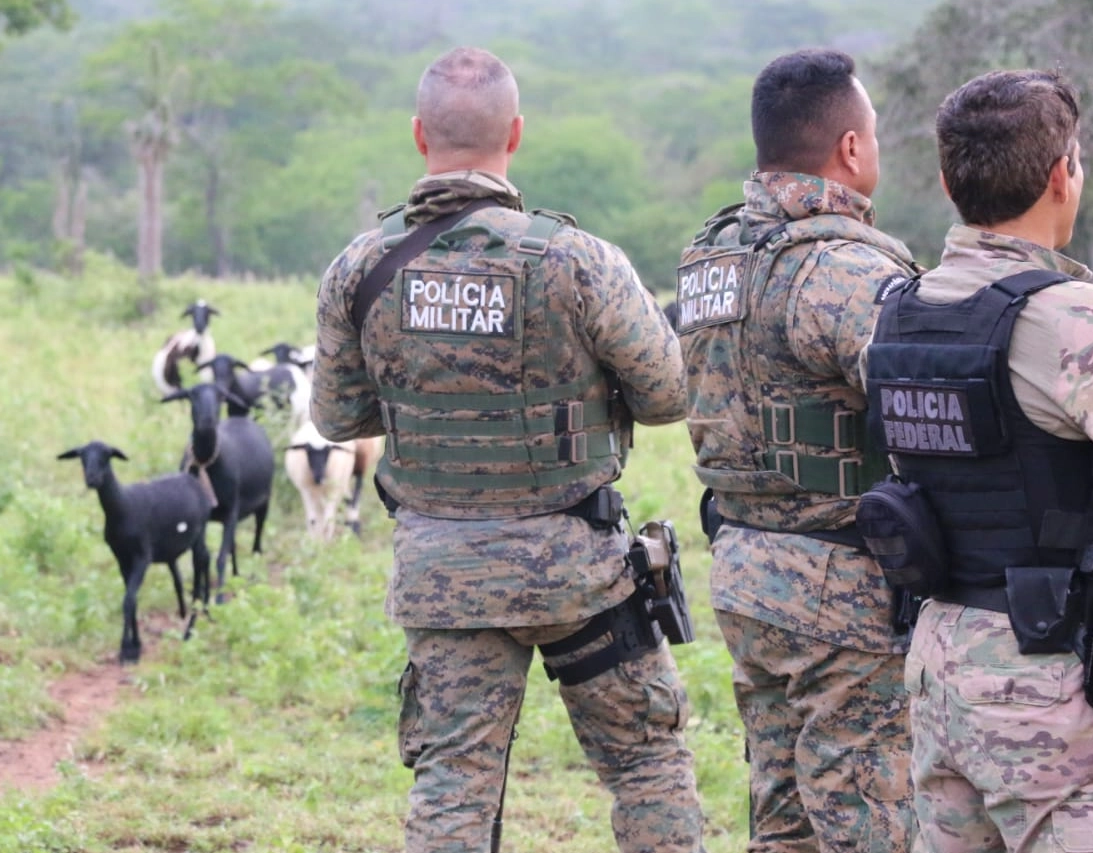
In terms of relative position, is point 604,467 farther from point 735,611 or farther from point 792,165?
point 792,165

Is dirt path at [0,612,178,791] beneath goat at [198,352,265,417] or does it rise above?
beneath

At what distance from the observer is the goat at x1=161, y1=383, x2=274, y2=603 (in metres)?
7.99

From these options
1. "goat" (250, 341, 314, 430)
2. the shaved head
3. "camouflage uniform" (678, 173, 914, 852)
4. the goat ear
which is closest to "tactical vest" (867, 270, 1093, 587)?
"camouflage uniform" (678, 173, 914, 852)

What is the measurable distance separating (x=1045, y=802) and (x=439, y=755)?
4.46 ft

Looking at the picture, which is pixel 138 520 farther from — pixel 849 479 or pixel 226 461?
pixel 849 479

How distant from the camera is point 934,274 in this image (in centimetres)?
267

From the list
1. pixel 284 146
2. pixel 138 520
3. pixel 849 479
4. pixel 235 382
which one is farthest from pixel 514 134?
pixel 284 146

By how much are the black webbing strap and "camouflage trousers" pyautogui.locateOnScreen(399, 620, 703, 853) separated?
737 millimetres

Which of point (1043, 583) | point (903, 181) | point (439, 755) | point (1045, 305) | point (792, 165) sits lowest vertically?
point (439, 755)

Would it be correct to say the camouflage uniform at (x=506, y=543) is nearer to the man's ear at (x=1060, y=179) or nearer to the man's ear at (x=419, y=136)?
the man's ear at (x=419, y=136)

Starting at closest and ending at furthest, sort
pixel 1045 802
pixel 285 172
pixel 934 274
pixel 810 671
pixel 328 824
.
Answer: pixel 1045 802, pixel 934 274, pixel 810 671, pixel 328 824, pixel 285 172

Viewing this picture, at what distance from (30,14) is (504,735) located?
17.6 metres

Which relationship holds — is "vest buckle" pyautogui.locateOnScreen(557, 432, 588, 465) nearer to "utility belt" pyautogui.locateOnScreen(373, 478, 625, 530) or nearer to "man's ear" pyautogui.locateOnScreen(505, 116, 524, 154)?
"utility belt" pyautogui.locateOnScreen(373, 478, 625, 530)

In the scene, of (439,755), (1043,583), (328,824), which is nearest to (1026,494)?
(1043,583)
